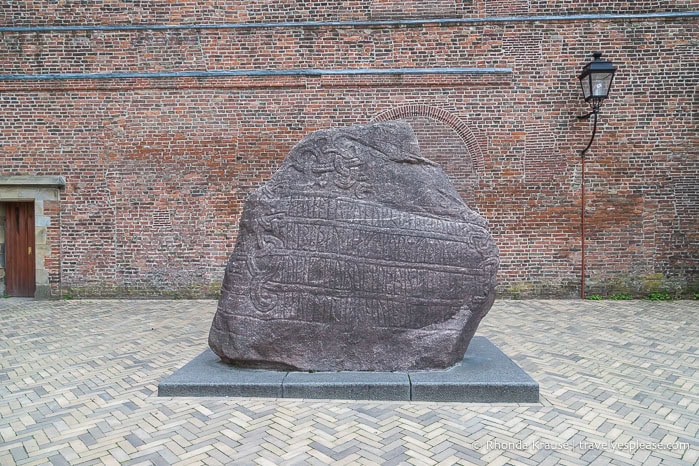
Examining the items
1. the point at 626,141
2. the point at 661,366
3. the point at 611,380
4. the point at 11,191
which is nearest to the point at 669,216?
the point at 626,141

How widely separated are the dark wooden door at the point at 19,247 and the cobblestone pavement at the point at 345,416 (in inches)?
158

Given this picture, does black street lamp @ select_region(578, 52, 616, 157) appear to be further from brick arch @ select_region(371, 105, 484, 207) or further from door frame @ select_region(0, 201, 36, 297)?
door frame @ select_region(0, 201, 36, 297)

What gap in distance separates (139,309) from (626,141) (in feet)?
29.7

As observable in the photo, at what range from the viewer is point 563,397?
3799mm

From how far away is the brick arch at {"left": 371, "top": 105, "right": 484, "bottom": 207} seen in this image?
8.49 m

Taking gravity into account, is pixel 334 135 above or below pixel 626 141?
below

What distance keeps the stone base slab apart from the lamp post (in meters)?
5.33

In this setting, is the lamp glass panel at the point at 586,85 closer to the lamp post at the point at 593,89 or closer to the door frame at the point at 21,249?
the lamp post at the point at 593,89

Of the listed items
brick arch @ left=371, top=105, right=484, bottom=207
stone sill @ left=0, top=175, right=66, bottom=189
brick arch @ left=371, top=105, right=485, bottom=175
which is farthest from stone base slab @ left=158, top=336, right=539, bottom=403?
stone sill @ left=0, top=175, right=66, bottom=189

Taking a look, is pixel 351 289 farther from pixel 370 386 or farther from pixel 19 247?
pixel 19 247

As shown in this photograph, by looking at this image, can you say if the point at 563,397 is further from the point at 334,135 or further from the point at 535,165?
the point at 535,165

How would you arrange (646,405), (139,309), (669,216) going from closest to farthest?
(646,405), (139,309), (669,216)

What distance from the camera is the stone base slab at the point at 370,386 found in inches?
145

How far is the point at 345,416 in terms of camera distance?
342cm
